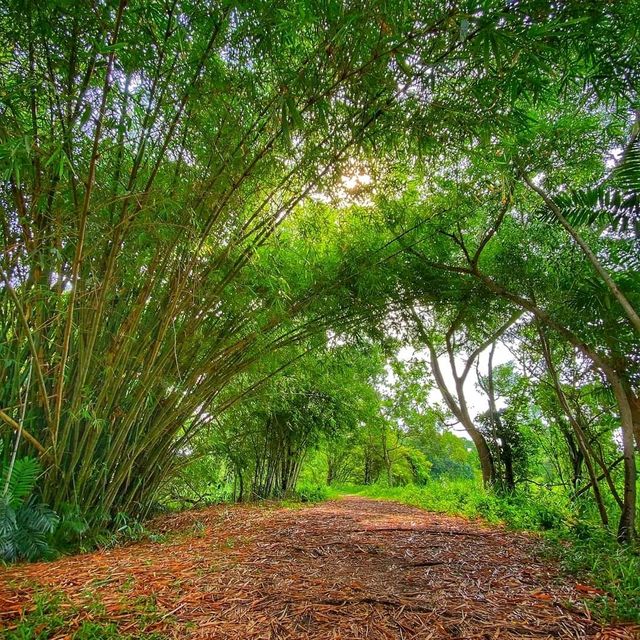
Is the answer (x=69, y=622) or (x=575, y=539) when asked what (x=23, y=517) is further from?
(x=575, y=539)

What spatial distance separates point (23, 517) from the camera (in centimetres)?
173

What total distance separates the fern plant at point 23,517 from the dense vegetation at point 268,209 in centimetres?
1

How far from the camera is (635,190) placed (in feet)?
5.88

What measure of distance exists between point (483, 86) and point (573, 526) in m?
2.76

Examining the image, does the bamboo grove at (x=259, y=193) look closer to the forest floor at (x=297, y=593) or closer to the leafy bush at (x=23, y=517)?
the leafy bush at (x=23, y=517)

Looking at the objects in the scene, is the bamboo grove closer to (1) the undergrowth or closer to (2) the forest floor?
(1) the undergrowth

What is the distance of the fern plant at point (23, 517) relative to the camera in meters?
1.59

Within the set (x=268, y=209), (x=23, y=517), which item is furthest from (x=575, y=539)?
(x=23, y=517)

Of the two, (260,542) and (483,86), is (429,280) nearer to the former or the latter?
(483,86)

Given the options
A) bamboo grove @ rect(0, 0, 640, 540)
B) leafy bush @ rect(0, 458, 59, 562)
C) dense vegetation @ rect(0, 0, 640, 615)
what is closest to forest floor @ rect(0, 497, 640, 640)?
leafy bush @ rect(0, 458, 59, 562)

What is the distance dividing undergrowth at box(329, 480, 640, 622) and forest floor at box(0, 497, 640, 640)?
0.09 metres

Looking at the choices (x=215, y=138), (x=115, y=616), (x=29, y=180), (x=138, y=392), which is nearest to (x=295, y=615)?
(x=115, y=616)

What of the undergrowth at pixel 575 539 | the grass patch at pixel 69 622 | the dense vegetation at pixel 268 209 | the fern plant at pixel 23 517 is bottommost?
the undergrowth at pixel 575 539

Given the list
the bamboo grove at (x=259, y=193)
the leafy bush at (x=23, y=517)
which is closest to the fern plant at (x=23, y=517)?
the leafy bush at (x=23, y=517)
